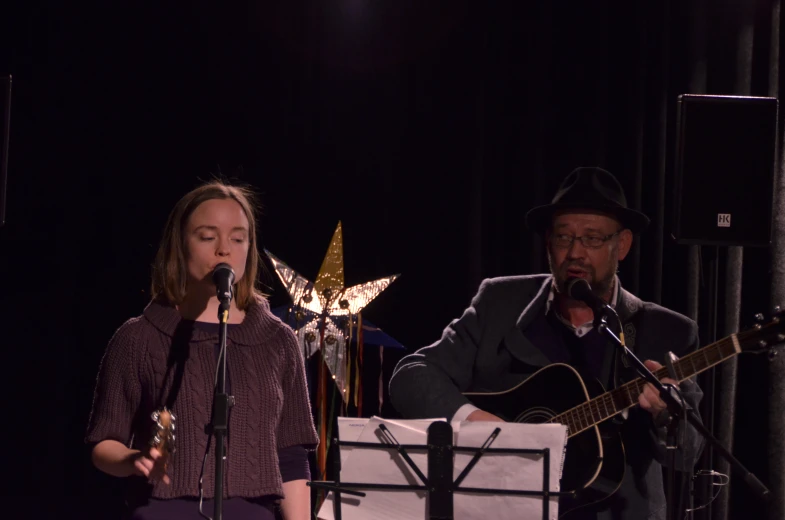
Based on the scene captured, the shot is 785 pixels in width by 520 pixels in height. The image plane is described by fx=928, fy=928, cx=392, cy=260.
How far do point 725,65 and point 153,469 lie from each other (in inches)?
130

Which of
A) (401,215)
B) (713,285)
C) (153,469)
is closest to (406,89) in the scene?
(401,215)

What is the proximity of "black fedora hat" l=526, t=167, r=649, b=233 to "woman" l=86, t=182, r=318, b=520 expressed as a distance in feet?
3.99

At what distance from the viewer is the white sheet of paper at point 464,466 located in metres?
2.52

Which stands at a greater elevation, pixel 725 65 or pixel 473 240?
pixel 725 65

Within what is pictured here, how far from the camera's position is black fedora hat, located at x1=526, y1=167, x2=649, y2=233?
3.41 metres

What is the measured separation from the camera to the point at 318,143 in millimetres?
4855

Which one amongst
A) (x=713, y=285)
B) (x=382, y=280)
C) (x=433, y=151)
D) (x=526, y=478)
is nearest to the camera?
(x=526, y=478)

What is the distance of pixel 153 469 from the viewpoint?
85.7 inches

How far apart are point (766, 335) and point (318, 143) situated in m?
2.62

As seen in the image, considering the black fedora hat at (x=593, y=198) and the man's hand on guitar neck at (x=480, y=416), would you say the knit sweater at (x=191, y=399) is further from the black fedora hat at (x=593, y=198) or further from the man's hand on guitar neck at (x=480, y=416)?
the black fedora hat at (x=593, y=198)

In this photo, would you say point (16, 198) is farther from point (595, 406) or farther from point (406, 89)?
point (595, 406)

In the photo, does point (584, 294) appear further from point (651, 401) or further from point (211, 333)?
point (211, 333)

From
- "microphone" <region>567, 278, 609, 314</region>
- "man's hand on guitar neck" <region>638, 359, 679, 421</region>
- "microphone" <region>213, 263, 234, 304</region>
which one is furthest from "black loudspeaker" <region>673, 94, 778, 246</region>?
"microphone" <region>213, 263, 234, 304</region>

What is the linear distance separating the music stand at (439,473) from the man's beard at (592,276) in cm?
102
